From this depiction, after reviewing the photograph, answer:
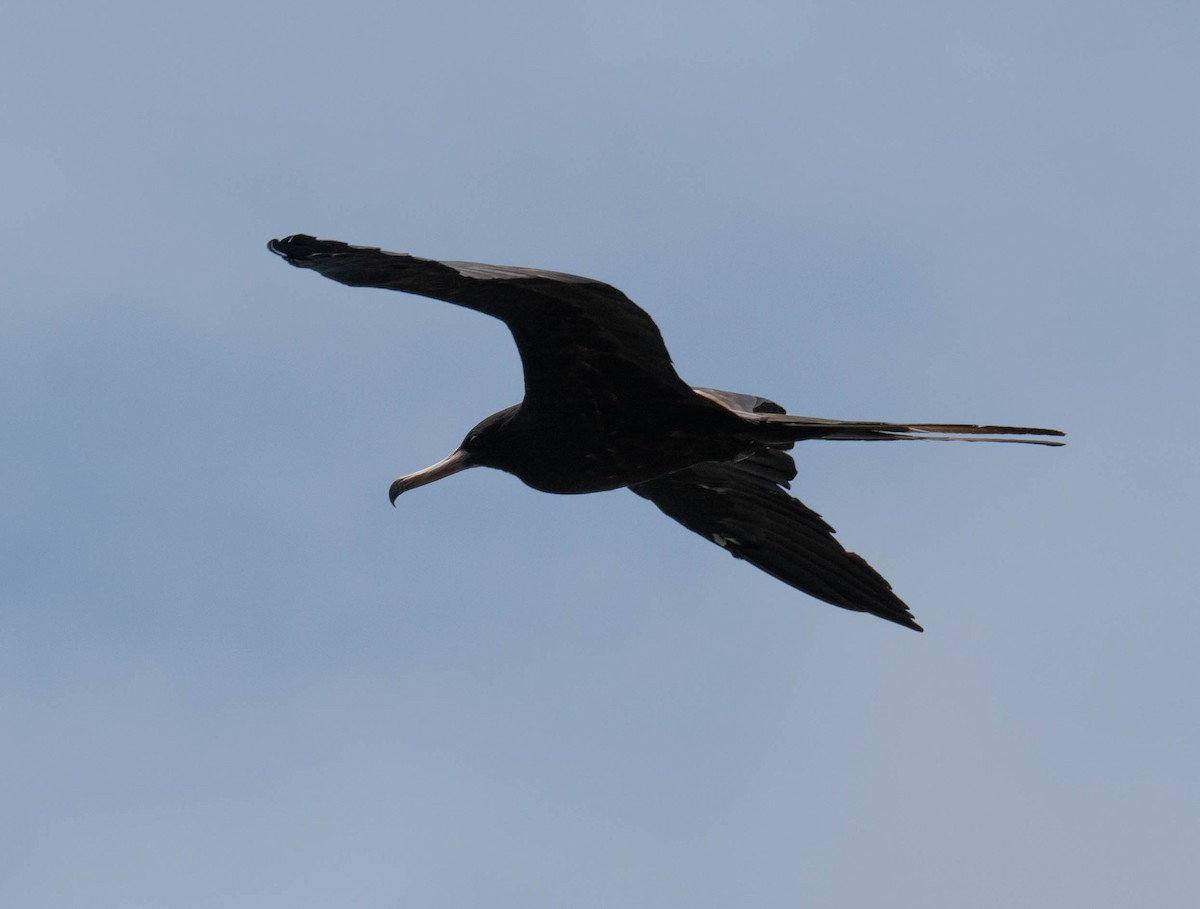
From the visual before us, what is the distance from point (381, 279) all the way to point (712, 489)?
3.31 meters

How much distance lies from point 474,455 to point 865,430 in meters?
2.34

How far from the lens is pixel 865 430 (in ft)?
27.3

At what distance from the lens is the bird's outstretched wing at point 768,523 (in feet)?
33.8

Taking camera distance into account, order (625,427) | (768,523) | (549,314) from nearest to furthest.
→ (549,314), (625,427), (768,523)

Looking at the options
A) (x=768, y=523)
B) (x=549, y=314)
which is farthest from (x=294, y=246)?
(x=768, y=523)

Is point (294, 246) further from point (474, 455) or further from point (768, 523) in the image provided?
point (768, 523)

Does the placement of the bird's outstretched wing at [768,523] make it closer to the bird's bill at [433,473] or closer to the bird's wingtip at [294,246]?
the bird's bill at [433,473]

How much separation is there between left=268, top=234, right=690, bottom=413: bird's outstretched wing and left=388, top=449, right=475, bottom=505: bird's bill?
0.75 metres

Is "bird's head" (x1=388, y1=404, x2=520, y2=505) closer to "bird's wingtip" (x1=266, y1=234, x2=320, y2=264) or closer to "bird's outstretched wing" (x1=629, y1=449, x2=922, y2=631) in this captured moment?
"bird's outstretched wing" (x1=629, y1=449, x2=922, y2=631)

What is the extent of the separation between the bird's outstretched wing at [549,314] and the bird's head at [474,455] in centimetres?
31

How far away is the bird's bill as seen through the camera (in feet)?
32.3

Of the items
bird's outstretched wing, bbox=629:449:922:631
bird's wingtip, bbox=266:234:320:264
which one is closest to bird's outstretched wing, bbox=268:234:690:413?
bird's wingtip, bbox=266:234:320:264

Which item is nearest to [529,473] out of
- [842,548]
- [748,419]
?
[748,419]

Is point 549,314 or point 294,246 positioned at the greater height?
point 549,314
